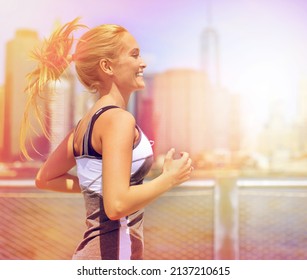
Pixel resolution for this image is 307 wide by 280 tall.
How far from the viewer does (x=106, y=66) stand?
1121 mm

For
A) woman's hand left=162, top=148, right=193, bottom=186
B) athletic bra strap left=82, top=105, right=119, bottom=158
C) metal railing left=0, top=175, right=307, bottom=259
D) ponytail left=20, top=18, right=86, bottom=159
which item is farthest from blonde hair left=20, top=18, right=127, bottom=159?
metal railing left=0, top=175, right=307, bottom=259

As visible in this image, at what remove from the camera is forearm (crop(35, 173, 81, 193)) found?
1.20m

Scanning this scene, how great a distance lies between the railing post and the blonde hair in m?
1.09

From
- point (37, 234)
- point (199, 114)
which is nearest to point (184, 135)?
point (199, 114)

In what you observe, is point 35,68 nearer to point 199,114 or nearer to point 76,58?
point 76,58

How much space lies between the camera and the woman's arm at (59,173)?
1.17 metres

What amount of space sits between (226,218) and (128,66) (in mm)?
1224

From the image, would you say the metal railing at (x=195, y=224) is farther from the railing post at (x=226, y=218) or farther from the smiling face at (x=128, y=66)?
the smiling face at (x=128, y=66)

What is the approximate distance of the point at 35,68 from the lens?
3.93 feet

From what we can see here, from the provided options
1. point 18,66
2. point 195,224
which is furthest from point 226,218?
point 18,66

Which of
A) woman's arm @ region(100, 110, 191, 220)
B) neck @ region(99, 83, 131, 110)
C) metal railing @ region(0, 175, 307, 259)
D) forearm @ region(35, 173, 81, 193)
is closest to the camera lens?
woman's arm @ region(100, 110, 191, 220)

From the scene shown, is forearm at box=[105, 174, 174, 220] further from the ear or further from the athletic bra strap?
the ear
